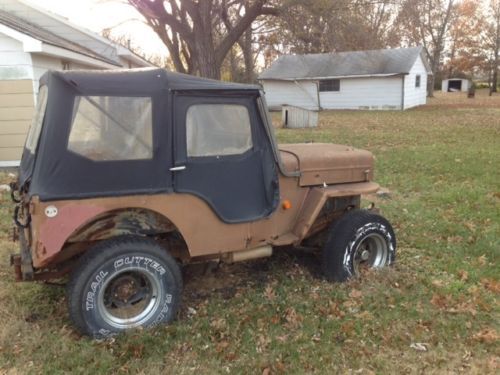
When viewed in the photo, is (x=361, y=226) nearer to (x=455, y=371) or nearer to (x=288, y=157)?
(x=288, y=157)

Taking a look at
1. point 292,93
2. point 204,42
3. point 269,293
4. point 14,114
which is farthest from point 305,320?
point 292,93

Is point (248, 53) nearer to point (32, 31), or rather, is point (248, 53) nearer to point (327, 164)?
point (32, 31)

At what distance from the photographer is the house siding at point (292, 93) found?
1310 inches

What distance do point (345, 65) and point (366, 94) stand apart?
7.89 feet

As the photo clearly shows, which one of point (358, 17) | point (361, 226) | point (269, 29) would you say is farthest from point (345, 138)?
point (361, 226)

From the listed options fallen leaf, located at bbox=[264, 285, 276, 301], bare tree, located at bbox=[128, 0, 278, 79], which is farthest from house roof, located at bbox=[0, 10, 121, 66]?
fallen leaf, located at bbox=[264, 285, 276, 301]

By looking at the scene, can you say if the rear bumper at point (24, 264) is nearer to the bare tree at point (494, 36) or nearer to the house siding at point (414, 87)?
the house siding at point (414, 87)

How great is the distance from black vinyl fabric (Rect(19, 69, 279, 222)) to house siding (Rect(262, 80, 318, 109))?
29340 millimetres

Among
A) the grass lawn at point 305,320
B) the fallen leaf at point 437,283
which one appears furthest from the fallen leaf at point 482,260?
the fallen leaf at point 437,283

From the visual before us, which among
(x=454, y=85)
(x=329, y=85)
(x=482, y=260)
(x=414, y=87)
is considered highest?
(x=454, y=85)

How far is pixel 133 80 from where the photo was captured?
376 cm

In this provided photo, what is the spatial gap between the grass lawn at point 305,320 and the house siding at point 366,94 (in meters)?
25.5

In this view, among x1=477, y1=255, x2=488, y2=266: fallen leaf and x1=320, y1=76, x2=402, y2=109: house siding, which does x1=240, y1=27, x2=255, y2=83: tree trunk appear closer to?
x1=320, y1=76, x2=402, y2=109: house siding

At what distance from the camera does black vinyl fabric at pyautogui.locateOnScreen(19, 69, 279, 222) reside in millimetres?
3562
